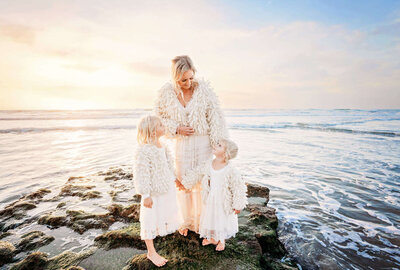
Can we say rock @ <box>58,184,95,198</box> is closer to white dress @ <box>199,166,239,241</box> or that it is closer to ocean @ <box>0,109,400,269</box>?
ocean @ <box>0,109,400,269</box>

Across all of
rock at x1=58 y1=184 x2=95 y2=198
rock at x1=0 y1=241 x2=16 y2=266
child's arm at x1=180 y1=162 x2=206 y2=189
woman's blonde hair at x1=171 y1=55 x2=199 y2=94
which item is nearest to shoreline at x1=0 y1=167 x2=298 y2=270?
rock at x1=0 y1=241 x2=16 y2=266

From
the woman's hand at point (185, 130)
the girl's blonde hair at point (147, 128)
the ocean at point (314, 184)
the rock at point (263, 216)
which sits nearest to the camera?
the girl's blonde hair at point (147, 128)

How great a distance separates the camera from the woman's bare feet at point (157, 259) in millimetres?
2527

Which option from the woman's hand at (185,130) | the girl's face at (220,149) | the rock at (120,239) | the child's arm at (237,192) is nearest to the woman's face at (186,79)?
the woman's hand at (185,130)

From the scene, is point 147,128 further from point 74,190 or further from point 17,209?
point 74,190

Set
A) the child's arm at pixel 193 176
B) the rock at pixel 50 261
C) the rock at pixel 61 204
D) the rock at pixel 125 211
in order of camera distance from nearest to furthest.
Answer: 1. the rock at pixel 50 261
2. the child's arm at pixel 193 176
3. the rock at pixel 125 211
4. the rock at pixel 61 204

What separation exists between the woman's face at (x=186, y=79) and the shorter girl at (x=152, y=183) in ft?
1.90

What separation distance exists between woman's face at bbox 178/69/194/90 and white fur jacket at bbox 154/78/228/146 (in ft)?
0.57

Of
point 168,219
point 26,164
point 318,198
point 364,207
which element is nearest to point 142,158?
point 168,219

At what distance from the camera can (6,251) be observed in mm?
2959

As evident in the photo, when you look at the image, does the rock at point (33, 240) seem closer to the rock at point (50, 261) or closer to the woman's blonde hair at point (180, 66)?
the rock at point (50, 261)

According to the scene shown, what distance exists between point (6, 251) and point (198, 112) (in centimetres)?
343

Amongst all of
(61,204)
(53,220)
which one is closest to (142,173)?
(53,220)

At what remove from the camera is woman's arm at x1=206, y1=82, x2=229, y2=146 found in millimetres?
2844
